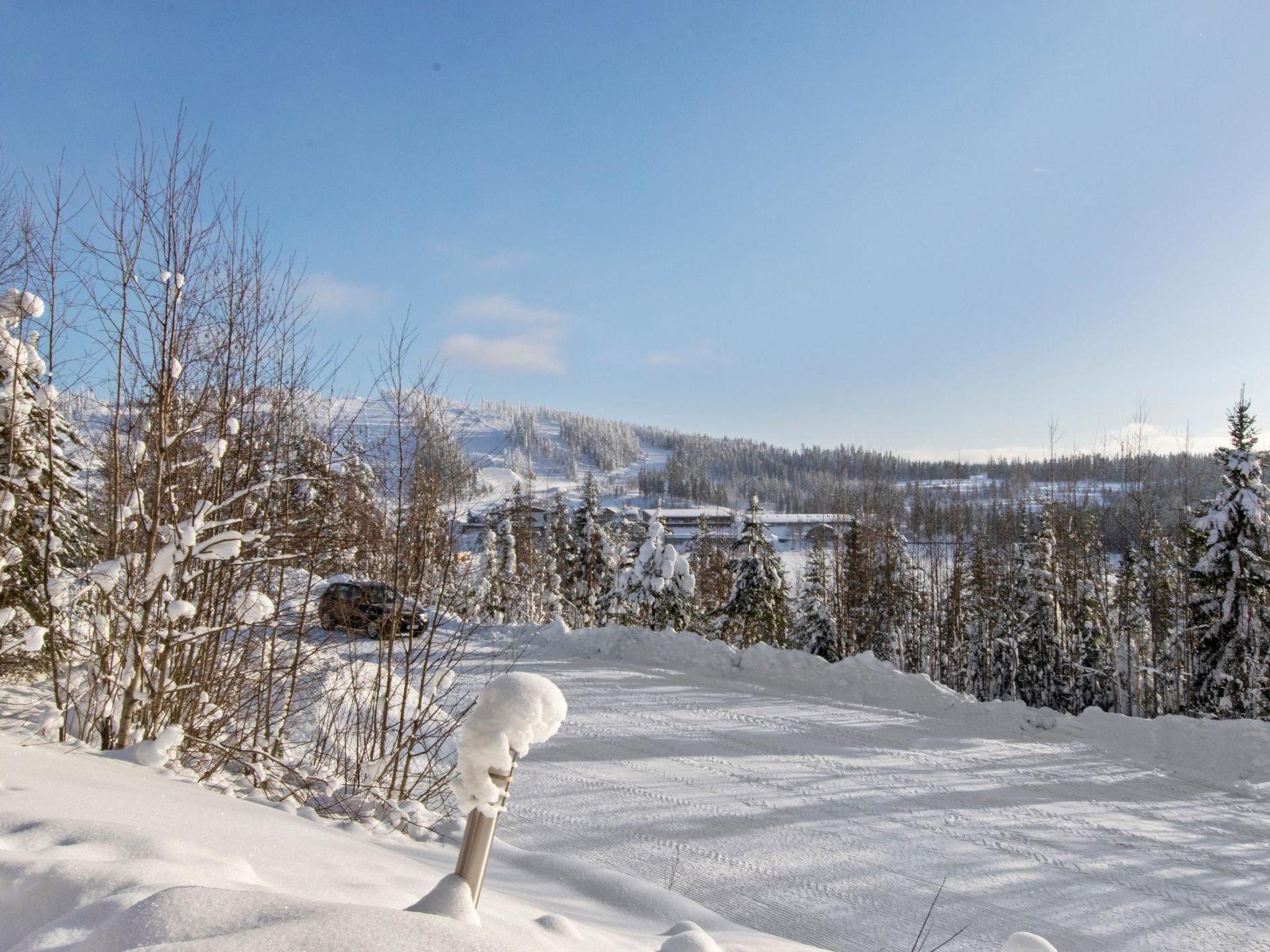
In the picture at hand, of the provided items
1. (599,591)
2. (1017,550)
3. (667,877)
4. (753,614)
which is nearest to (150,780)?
(667,877)

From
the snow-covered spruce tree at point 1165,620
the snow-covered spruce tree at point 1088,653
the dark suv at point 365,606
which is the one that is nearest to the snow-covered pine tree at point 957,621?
the snow-covered spruce tree at point 1088,653

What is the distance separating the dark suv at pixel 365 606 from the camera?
247 inches

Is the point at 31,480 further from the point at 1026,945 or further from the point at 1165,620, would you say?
the point at 1165,620

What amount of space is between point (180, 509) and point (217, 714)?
6.24ft

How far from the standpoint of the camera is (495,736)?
4.41ft

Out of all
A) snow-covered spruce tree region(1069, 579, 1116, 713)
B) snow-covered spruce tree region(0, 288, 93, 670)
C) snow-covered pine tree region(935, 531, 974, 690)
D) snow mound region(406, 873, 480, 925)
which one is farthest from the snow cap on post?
snow-covered pine tree region(935, 531, 974, 690)

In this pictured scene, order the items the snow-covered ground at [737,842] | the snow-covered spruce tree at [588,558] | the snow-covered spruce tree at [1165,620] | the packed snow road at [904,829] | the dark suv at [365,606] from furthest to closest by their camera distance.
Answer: the snow-covered spruce tree at [588,558] → the snow-covered spruce tree at [1165,620] → the dark suv at [365,606] → the packed snow road at [904,829] → the snow-covered ground at [737,842]

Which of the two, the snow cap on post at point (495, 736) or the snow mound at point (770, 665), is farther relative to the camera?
the snow mound at point (770, 665)

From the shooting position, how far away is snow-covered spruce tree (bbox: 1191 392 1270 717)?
15820 mm

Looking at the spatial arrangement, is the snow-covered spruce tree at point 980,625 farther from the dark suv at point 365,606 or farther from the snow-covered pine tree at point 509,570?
the dark suv at point 365,606

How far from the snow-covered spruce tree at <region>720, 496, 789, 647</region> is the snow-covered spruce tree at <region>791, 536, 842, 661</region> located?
1.53 m

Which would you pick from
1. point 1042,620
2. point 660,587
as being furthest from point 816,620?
point 1042,620

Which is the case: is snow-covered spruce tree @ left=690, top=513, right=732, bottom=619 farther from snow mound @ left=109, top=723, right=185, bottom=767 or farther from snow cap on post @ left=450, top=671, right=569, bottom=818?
snow cap on post @ left=450, top=671, right=569, bottom=818

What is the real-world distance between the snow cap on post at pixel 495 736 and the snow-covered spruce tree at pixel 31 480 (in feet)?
14.1
